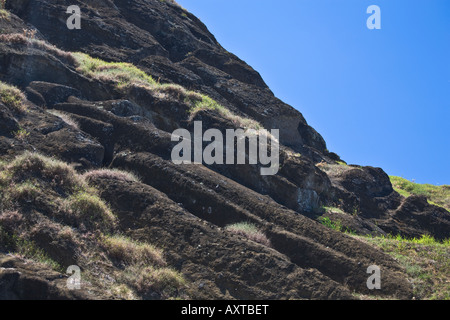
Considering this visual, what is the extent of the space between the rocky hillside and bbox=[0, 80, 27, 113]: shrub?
0.04 m

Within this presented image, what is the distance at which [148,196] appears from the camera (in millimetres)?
11445

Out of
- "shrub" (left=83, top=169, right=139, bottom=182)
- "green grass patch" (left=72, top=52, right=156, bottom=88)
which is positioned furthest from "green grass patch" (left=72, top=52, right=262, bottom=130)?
"shrub" (left=83, top=169, right=139, bottom=182)

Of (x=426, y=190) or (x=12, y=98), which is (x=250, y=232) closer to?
(x=12, y=98)

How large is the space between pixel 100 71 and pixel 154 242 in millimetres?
9396

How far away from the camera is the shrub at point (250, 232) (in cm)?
1092

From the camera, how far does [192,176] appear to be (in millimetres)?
12445

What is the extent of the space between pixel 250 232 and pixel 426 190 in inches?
834

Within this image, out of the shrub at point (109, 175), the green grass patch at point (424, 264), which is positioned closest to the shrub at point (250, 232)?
the shrub at point (109, 175)

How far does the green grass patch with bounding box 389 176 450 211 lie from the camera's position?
89.0ft

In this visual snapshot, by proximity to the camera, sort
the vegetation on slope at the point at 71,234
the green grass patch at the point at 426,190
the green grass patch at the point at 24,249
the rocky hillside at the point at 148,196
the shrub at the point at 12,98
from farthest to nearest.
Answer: the green grass patch at the point at 426,190, the shrub at the point at 12,98, the rocky hillside at the point at 148,196, the vegetation on slope at the point at 71,234, the green grass patch at the point at 24,249

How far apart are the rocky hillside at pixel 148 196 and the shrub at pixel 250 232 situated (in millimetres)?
42

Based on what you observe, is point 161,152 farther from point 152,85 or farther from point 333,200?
point 333,200

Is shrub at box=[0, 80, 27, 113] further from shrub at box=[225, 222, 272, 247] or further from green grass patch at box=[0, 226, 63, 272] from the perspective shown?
→ shrub at box=[225, 222, 272, 247]

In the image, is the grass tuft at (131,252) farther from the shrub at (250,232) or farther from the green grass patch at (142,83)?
the green grass patch at (142,83)
